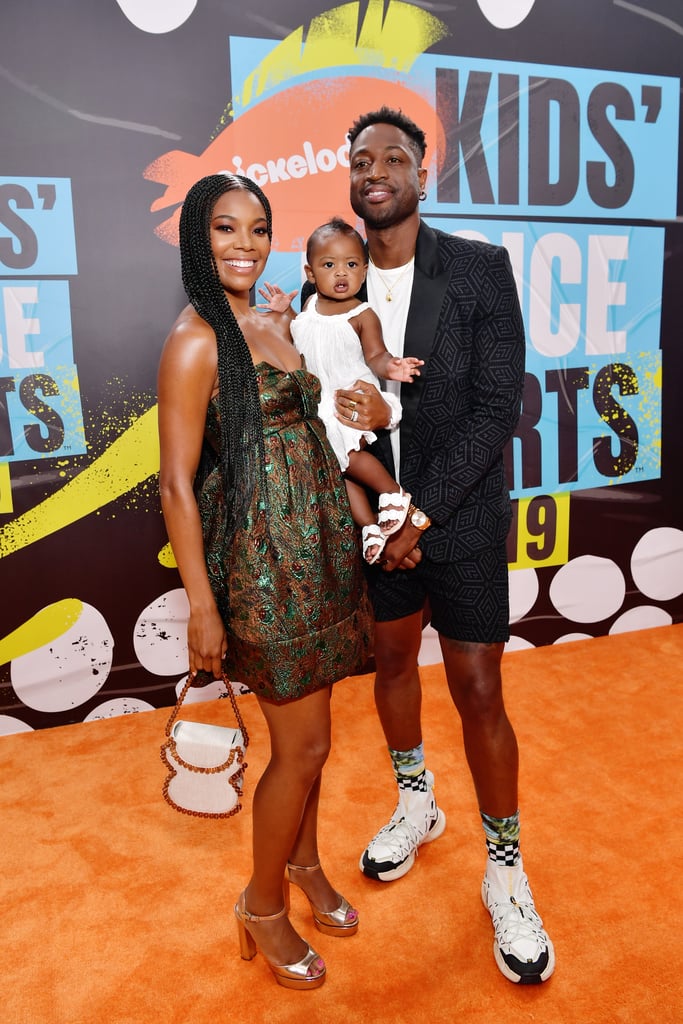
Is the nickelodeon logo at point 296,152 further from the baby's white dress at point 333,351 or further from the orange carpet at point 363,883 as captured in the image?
the orange carpet at point 363,883

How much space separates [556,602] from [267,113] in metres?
2.40

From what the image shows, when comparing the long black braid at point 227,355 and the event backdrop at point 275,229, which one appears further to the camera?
the event backdrop at point 275,229

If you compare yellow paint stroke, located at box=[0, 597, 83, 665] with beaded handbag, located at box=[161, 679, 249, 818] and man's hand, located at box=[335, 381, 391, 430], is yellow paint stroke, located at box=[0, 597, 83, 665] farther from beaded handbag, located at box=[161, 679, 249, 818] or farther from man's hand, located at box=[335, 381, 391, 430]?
man's hand, located at box=[335, 381, 391, 430]

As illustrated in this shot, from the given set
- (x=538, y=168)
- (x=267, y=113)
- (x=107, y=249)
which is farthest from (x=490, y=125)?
(x=107, y=249)

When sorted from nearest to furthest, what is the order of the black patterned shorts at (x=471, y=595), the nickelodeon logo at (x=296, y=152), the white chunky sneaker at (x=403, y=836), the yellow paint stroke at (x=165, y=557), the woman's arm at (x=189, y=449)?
the woman's arm at (x=189, y=449) → the black patterned shorts at (x=471, y=595) → the white chunky sneaker at (x=403, y=836) → the nickelodeon logo at (x=296, y=152) → the yellow paint stroke at (x=165, y=557)

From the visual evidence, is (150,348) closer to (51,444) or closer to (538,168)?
(51,444)

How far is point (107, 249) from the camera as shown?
2.93 m

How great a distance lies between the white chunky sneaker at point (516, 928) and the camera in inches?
70.0

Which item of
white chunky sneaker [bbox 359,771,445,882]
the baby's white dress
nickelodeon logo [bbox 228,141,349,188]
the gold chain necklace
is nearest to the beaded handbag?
white chunky sneaker [bbox 359,771,445,882]

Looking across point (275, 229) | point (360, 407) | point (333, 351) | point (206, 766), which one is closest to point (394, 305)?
point (333, 351)

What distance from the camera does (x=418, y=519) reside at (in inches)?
70.8

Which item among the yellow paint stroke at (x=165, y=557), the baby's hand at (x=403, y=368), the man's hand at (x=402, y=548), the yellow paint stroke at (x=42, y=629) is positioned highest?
the baby's hand at (x=403, y=368)

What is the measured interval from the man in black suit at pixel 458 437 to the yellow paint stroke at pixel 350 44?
1.32m

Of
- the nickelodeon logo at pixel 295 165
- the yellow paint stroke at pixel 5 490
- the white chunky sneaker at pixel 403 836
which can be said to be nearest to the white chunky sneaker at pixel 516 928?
the white chunky sneaker at pixel 403 836
